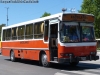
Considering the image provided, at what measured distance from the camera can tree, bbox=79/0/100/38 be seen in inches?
2372

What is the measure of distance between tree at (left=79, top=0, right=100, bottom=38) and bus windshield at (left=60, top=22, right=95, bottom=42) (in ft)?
145

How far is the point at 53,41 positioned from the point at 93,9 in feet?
150

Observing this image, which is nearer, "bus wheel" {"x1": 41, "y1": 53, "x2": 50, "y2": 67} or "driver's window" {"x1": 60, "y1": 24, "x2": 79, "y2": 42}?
"driver's window" {"x1": 60, "y1": 24, "x2": 79, "y2": 42}

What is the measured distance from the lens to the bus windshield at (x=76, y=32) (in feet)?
49.9

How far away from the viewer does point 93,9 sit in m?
60.6

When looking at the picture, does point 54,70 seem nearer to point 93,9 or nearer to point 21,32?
point 21,32

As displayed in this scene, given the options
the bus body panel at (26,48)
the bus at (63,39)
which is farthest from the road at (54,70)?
the bus body panel at (26,48)

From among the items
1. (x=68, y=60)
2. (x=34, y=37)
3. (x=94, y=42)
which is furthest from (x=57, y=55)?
(x=34, y=37)

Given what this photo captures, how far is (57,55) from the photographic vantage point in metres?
15.6

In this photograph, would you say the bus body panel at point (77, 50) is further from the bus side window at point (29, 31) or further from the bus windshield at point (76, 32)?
the bus side window at point (29, 31)

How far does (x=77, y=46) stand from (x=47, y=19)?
284cm

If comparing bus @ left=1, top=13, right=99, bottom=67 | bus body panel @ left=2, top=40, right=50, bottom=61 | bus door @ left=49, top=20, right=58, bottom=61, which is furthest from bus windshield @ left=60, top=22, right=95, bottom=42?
bus body panel @ left=2, top=40, right=50, bottom=61

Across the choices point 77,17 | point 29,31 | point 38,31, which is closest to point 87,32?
point 77,17

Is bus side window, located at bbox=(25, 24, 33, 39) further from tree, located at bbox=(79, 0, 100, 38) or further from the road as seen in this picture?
tree, located at bbox=(79, 0, 100, 38)
